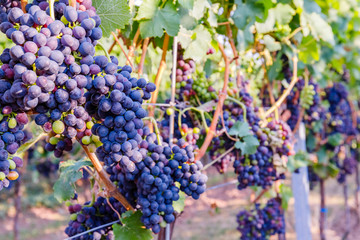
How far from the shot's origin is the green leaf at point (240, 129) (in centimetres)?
177

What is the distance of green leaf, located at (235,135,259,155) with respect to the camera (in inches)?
69.2

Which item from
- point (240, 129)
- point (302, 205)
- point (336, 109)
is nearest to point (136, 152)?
point (240, 129)

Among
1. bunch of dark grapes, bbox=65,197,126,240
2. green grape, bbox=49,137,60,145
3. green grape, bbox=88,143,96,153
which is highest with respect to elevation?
green grape, bbox=49,137,60,145

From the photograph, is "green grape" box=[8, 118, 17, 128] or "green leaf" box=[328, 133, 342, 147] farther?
"green leaf" box=[328, 133, 342, 147]

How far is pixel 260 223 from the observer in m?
2.75

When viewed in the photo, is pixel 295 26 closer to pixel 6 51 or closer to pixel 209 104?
pixel 209 104

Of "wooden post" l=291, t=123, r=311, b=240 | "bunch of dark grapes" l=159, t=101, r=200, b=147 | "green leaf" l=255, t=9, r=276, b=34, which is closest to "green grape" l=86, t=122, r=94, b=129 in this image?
"bunch of dark grapes" l=159, t=101, r=200, b=147

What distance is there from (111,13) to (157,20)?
381 mm

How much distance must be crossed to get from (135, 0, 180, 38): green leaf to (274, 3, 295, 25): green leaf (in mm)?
1014

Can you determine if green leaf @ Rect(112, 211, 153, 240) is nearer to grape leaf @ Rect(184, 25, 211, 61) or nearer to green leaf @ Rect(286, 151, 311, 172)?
Result: grape leaf @ Rect(184, 25, 211, 61)

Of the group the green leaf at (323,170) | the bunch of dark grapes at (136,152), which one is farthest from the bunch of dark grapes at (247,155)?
the green leaf at (323,170)

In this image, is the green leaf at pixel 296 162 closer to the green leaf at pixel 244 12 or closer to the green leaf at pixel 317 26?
the green leaf at pixel 317 26

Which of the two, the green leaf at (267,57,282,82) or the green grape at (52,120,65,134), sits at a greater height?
the green grape at (52,120,65,134)

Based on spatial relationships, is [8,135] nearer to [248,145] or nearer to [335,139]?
[248,145]
